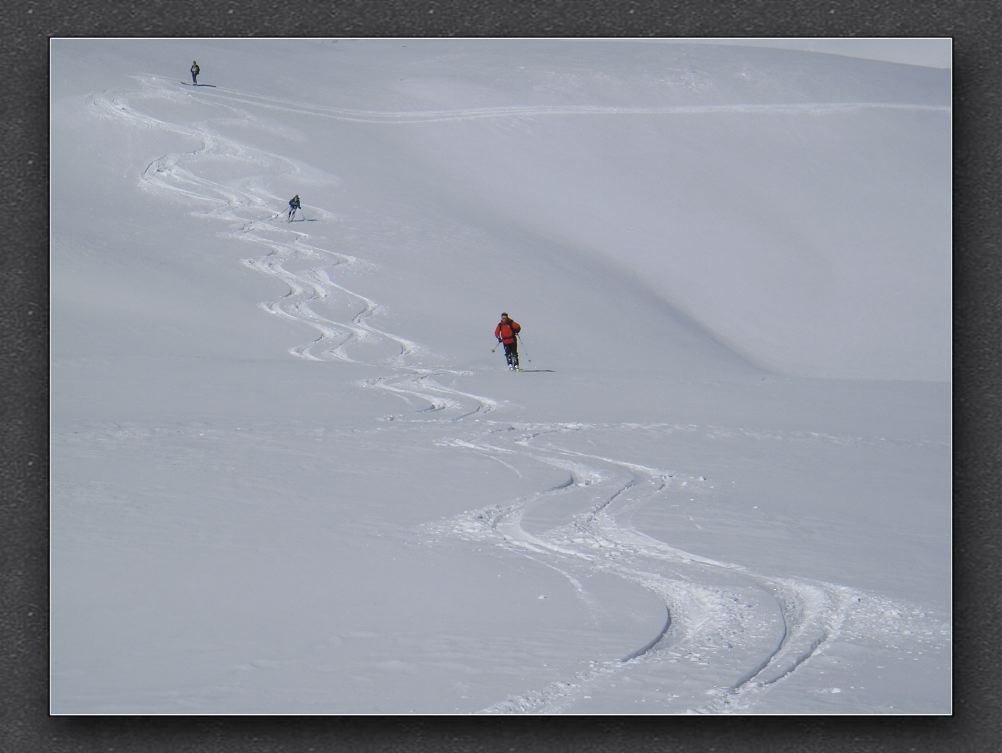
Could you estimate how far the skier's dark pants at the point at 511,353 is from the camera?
6.96 metres

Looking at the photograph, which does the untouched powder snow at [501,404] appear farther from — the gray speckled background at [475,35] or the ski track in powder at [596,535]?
the gray speckled background at [475,35]

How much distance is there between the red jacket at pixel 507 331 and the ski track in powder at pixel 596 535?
0.35m

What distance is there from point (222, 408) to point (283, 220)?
2065 mm

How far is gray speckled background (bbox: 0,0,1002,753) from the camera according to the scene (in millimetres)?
5293

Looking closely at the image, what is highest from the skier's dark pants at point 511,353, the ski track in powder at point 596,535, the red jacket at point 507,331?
the red jacket at point 507,331

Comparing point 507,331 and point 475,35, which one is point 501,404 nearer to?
point 507,331

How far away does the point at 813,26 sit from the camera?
5.64 meters

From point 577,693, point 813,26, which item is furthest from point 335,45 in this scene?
point 577,693

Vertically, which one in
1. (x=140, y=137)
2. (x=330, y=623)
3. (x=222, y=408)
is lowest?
(x=330, y=623)

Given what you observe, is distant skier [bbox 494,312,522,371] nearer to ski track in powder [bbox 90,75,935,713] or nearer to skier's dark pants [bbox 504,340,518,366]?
skier's dark pants [bbox 504,340,518,366]

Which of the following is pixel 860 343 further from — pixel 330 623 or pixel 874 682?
pixel 330 623

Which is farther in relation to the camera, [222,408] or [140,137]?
[140,137]

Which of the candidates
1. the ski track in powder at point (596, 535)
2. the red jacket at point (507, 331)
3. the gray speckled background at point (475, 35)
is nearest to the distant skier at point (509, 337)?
the red jacket at point (507, 331)

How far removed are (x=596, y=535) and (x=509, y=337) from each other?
2187 millimetres
